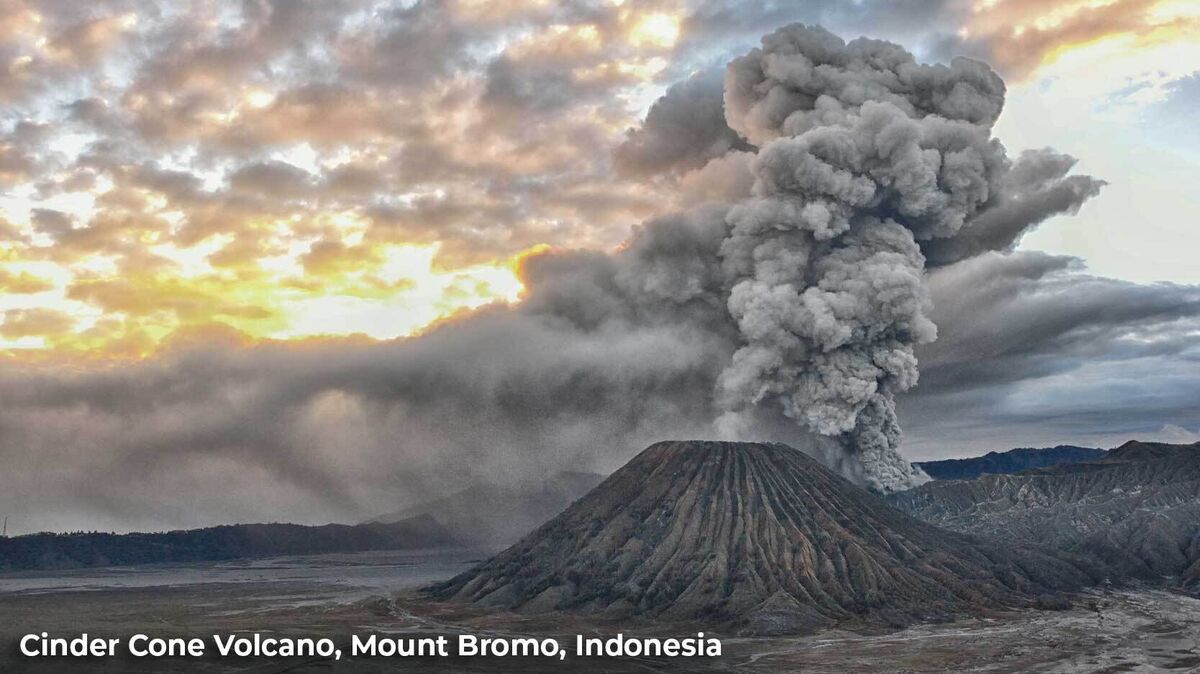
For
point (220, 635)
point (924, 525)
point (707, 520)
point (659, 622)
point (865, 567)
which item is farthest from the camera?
point (924, 525)

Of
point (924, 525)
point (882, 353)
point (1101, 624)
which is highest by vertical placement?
point (882, 353)

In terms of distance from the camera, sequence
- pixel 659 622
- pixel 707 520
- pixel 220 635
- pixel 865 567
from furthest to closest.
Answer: pixel 707 520 < pixel 865 567 < pixel 659 622 < pixel 220 635

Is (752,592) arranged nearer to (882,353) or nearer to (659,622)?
(659,622)

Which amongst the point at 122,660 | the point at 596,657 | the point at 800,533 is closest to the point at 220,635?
the point at 122,660

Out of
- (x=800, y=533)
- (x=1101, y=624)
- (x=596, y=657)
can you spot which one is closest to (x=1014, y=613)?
(x=1101, y=624)

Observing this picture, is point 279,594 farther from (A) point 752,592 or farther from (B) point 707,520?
(A) point 752,592

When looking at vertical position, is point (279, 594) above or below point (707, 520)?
below

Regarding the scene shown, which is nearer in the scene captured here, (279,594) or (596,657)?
(596,657)
